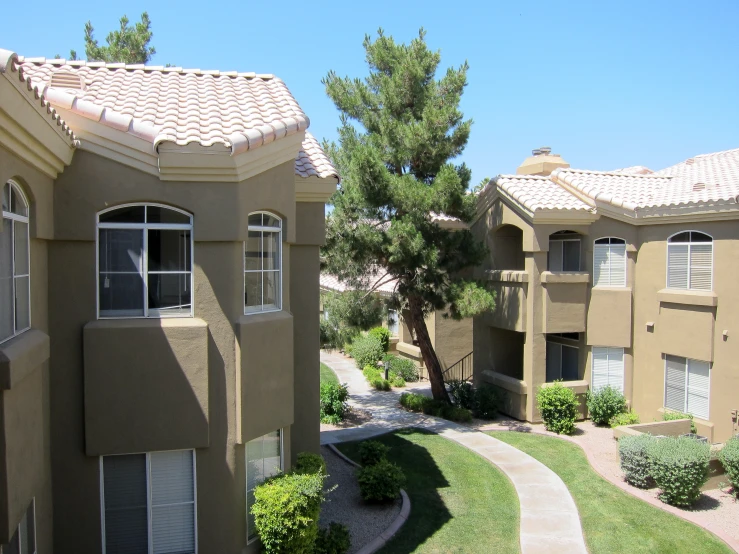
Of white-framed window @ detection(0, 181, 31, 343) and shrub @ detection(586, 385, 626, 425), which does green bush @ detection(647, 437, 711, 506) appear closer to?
shrub @ detection(586, 385, 626, 425)

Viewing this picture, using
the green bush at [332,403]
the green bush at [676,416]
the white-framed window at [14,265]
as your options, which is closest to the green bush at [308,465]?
the white-framed window at [14,265]

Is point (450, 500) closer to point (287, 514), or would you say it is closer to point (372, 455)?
point (372, 455)

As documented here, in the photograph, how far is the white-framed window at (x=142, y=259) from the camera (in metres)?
8.96

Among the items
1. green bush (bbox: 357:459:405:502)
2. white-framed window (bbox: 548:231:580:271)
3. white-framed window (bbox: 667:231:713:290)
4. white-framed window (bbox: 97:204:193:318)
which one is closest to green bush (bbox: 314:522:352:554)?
green bush (bbox: 357:459:405:502)

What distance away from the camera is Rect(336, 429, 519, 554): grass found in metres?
11.4

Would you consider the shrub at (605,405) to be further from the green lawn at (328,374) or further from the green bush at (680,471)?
the green lawn at (328,374)

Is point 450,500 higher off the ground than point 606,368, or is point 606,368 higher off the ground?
point 606,368

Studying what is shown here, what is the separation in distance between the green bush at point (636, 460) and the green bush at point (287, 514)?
27.9 feet

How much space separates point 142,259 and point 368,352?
67.4 feet

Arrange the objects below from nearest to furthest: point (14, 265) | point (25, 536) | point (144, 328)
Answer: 1. point (14, 265)
2. point (25, 536)
3. point (144, 328)

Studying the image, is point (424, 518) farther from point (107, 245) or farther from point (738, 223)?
point (738, 223)

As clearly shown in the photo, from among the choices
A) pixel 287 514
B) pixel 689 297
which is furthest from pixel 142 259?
pixel 689 297

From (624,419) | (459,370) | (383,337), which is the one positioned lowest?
(624,419)

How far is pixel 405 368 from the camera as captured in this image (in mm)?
26266
